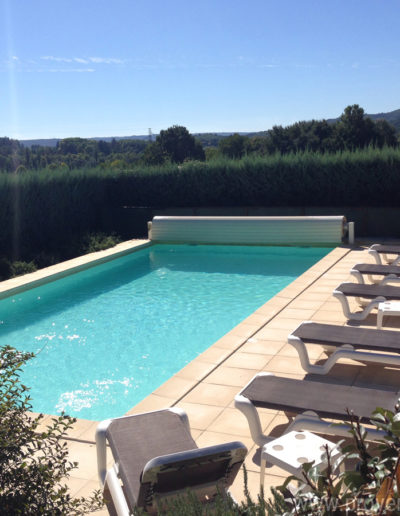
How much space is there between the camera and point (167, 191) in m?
17.0

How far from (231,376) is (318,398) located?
1667 millimetres

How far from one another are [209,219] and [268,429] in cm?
1060

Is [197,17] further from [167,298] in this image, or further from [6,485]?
[6,485]

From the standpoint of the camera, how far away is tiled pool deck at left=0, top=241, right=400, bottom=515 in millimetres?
4320


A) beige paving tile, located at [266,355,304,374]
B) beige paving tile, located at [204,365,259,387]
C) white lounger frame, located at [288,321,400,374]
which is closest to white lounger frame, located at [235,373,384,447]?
white lounger frame, located at [288,321,400,374]

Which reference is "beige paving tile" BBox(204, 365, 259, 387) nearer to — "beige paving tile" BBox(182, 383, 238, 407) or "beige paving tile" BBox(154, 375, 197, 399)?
"beige paving tile" BBox(182, 383, 238, 407)

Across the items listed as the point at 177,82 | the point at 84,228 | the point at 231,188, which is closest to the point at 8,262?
the point at 84,228

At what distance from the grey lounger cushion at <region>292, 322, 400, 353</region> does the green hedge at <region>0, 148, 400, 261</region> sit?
9.36 meters

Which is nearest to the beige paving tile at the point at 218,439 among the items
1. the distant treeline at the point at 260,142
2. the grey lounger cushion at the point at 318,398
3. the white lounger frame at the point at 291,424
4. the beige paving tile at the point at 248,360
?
the white lounger frame at the point at 291,424

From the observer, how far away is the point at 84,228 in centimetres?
1658

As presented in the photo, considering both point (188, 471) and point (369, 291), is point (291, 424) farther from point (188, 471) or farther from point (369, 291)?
point (369, 291)

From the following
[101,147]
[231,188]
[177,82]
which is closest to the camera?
[231,188]

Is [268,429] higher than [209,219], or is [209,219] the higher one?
[209,219]


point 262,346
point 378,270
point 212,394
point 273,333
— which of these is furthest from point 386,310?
point 212,394
